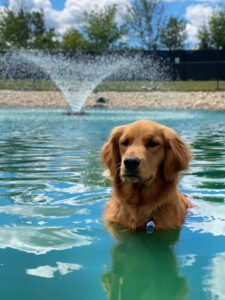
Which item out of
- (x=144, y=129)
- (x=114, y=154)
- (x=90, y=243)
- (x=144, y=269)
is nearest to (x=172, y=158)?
(x=144, y=129)

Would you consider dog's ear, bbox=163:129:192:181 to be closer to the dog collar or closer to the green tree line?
the dog collar

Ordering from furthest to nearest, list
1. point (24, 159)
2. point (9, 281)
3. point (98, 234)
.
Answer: point (24, 159)
point (98, 234)
point (9, 281)

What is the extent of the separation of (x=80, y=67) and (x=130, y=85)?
3.55 metres

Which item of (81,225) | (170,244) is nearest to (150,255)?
(170,244)

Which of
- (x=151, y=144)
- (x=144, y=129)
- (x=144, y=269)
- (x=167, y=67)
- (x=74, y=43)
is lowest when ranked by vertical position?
(x=144, y=269)

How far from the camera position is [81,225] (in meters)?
5.26

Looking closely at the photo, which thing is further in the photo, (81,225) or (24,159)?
(24,159)

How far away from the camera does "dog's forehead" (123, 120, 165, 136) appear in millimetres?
5016

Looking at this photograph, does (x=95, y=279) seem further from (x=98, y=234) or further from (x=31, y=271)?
(x=98, y=234)

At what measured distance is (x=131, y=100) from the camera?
29.9 m

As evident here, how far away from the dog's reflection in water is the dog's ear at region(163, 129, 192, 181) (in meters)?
0.54

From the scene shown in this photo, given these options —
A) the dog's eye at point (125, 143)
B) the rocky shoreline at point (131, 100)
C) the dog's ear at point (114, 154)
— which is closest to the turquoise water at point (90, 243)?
the dog's ear at point (114, 154)

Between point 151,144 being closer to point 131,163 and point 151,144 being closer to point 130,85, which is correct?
point 131,163

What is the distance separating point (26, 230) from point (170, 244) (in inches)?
52.4
